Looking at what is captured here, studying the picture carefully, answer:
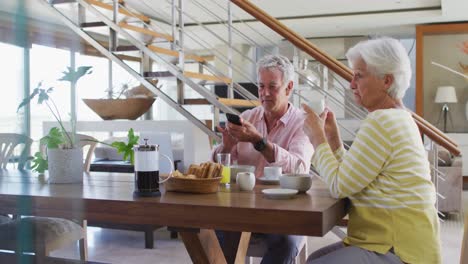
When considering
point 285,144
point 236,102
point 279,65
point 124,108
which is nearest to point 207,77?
point 236,102

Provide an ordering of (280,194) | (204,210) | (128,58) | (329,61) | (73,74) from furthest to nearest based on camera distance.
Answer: (128,58), (329,61), (280,194), (204,210), (73,74)

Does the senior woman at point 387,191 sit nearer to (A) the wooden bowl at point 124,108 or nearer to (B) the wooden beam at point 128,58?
(A) the wooden bowl at point 124,108

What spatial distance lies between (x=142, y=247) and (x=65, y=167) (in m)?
2.02

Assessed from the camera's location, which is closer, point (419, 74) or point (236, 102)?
point (236, 102)

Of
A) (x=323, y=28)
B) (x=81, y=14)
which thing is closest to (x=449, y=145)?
(x=81, y=14)

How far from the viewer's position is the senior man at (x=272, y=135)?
2100mm

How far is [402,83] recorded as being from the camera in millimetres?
1594

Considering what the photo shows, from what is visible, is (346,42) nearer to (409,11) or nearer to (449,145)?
(409,11)

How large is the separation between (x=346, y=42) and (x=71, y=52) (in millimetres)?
9279

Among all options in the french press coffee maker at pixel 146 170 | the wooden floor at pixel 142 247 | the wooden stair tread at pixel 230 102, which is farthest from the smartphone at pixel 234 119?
the wooden floor at pixel 142 247

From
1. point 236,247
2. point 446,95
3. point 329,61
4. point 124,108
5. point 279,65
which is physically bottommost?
point 236,247

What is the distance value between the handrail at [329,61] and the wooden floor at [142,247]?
1057mm

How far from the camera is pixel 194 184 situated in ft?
5.32

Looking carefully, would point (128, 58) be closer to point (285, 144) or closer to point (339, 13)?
point (285, 144)
